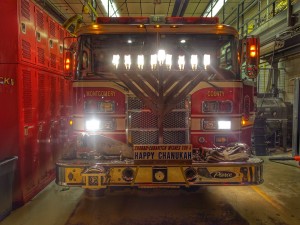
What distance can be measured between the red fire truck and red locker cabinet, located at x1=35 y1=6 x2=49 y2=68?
35.0 inches

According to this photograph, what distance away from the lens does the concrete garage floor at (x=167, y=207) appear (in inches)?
171

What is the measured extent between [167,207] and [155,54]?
2.59 metres

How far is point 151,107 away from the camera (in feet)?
14.2

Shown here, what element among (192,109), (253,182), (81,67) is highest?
(81,67)

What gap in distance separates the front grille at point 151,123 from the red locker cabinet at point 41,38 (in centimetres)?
220

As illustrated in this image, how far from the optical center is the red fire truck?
12.9 feet

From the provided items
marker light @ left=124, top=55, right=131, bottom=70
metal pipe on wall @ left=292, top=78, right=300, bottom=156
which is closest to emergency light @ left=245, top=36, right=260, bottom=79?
marker light @ left=124, top=55, right=131, bottom=70

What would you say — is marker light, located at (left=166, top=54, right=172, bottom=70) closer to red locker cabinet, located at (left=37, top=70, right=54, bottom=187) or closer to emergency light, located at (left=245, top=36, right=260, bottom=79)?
emergency light, located at (left=245, top=36, right=260, bottom=79)

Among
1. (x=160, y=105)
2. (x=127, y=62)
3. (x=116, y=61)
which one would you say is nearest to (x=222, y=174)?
(x=160, y=105)

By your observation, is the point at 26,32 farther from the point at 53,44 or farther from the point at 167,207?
the point at 167,207

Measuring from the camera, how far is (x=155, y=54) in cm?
502

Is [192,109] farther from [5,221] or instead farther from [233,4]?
[233,4]

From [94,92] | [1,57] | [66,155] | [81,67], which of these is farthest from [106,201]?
[1,57]

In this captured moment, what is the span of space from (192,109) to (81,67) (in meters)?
2.02
